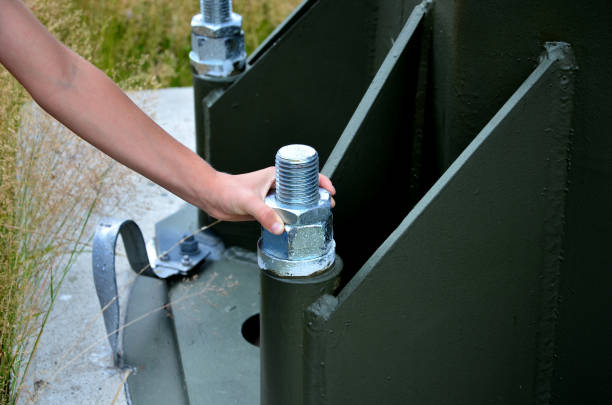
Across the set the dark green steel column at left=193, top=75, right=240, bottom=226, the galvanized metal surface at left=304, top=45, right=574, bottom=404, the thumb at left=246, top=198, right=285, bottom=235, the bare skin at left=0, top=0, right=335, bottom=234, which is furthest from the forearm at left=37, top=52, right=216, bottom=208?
the dark green steel column at left=193, top=75, right=240, bottom=226

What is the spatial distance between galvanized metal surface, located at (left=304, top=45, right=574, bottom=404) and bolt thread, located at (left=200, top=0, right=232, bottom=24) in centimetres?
130

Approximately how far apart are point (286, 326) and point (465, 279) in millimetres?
374

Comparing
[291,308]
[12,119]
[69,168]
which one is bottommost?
[69,168]

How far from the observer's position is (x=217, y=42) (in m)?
2.66

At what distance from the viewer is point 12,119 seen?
270cm

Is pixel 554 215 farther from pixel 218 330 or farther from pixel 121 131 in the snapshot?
pixel 218 330

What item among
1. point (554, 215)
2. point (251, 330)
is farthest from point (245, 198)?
point (251, 330)

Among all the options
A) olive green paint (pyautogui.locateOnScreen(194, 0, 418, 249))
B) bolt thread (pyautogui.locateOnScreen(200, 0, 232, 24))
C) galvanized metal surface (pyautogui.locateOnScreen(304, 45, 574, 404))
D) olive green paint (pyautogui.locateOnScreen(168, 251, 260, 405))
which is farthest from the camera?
bolt thread (pyautogui.locateOnScreen(200, 0, 232, 24))

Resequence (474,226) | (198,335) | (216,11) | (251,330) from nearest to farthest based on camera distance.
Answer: (474,226) → (198,335) → (251,330) → (216,11)

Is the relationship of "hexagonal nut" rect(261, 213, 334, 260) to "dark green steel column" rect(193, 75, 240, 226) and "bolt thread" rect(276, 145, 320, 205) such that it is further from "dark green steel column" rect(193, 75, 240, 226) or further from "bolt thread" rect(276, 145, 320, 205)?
"dark green steel column" rect(193, 75, 240, 226)

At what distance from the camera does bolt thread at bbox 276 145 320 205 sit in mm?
1454

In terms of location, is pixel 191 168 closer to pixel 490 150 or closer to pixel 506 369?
pixel 490 150

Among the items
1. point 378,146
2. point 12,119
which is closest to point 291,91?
point 378,146

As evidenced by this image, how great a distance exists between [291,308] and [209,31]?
53.5 inches
